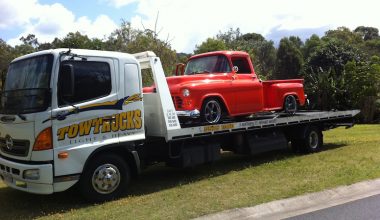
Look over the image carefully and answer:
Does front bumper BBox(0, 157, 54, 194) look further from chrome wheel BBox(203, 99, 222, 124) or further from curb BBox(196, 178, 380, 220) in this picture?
chrome wheel BBox(203, 99, 222, 124)

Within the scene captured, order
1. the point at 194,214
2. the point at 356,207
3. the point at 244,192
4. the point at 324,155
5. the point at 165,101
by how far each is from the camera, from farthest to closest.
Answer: the point at 324,155, the point at 165,101, the point at 244,192, the point at 356,207, the point at 194,214

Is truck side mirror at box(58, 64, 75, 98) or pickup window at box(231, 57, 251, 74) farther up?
pickup window at box(231, 57, 251, 74)

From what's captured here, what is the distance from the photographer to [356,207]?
7.08 m

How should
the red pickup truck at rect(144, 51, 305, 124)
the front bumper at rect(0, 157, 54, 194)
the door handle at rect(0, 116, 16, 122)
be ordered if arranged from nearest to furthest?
1. the front bumper at rect(0, 157, 54, 194)
2. the door handle at rect(0, 116, 16, 122)
3. the red pickup truck at rect(144, 51, 305, 124)

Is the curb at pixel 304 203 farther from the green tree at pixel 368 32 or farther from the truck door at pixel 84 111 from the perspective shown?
the green tree at pixel 368 32

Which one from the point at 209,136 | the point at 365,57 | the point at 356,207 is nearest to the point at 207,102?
the point at 209,136

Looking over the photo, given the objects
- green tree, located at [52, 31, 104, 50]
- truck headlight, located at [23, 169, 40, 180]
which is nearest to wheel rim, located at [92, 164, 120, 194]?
truck headlight, located at [23, 169, 40, 180]

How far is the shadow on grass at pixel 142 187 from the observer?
7273 millimetres

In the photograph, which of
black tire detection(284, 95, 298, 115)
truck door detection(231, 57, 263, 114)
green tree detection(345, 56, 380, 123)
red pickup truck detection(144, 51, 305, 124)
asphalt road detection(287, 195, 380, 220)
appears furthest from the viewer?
green tree detection(345, 56, 380, 123)

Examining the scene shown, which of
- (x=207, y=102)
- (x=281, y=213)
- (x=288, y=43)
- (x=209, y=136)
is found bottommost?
(x=281, y=213)

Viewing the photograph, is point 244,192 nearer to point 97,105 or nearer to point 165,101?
point 165,101

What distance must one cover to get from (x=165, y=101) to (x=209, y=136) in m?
1.38

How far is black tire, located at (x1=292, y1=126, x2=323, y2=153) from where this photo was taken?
1215 cm

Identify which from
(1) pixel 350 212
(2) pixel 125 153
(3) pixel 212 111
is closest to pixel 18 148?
(2) pixel 125 153
